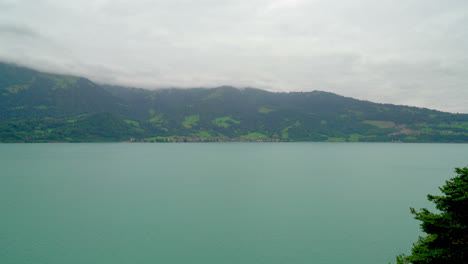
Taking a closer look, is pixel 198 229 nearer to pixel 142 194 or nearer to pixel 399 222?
pixel 142 194

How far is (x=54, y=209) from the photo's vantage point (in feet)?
129

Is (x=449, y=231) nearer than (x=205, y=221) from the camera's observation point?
Yes

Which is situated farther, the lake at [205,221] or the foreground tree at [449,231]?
the lake at [205,221]

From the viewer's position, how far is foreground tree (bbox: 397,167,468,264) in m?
12.9

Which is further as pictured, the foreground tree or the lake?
the lake

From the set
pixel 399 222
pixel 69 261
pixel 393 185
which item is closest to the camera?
pixel 69 261

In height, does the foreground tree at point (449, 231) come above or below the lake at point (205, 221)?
above

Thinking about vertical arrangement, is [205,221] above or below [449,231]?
below

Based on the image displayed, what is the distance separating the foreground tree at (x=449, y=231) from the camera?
1288cm

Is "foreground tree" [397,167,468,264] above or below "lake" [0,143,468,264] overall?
above

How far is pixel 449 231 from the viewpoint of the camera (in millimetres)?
13297

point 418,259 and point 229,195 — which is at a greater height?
point 418,259

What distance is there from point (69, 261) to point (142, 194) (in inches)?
1007

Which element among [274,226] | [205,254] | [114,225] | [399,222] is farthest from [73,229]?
[399,222]
